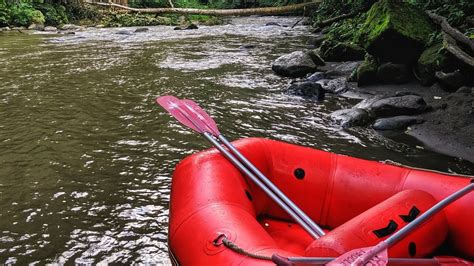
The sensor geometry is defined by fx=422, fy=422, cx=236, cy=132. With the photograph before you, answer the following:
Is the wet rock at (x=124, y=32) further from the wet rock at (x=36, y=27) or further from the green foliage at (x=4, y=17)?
the green foliage at (x=4, y=17)

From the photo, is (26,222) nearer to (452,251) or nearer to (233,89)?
(452,251)

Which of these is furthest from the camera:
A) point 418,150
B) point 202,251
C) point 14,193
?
point 418,150

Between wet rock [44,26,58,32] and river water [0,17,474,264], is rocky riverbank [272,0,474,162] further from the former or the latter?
wet rock [44,26,58,32]

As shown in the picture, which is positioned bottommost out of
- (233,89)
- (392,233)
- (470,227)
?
(233,89)

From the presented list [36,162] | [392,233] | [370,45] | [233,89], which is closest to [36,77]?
[233,89]

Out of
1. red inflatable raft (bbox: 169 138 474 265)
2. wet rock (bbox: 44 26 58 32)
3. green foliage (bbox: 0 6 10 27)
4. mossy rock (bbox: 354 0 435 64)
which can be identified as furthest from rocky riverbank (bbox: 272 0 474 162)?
green foliage (bbox: 0 6 10 27)

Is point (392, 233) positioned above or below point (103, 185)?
above

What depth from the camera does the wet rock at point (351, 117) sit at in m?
5.34

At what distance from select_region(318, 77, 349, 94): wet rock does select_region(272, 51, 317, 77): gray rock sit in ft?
2.38

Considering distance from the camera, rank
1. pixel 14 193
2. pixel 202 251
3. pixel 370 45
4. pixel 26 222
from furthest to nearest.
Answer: pixel 370 45 < pixel 14 193 < pixel 26 222 < pixel 202 251

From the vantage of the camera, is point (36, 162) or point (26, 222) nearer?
point (26, 222)

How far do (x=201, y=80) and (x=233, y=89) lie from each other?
898 millimetres

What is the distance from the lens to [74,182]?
381 centimetres

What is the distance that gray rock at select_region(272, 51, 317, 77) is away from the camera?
8227 millimetres
